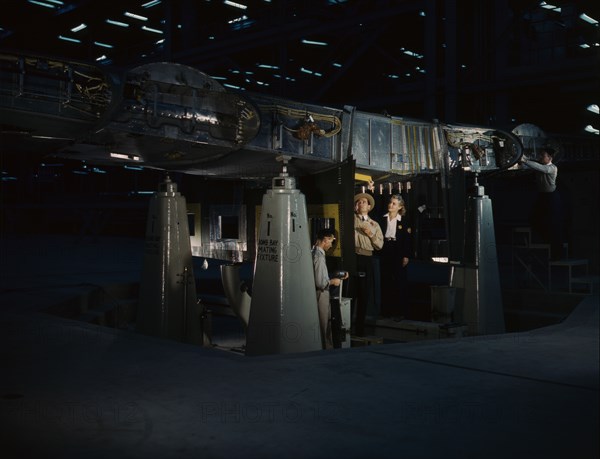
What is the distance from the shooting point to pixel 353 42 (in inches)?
1069

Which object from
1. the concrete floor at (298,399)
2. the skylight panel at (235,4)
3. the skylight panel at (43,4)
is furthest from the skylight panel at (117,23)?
the concrete floor at (298,399)

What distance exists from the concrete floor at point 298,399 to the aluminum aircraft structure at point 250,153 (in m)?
1.73

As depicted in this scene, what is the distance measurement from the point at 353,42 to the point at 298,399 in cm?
2480

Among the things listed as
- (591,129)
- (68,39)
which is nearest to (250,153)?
(591,129)

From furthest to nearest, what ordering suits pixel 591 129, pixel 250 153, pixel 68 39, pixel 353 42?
1. pixel 68 39
2. pixel 591 129
3. pixel 353 42
4. pixel 250 153

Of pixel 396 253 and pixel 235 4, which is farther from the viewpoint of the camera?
pixel 235 4

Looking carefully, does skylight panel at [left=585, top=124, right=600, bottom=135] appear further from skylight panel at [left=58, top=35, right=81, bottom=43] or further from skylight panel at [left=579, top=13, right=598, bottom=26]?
skylight panel at [left=58, top=35, right=81, bottom=43]

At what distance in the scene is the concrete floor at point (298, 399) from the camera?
3.47 m

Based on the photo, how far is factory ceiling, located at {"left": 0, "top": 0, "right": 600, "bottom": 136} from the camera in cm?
2214

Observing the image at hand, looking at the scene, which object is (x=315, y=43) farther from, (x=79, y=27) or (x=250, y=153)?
(x=250, y=153)

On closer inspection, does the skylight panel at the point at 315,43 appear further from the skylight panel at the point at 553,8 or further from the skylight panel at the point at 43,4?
the skylight panel at the point at 43,4

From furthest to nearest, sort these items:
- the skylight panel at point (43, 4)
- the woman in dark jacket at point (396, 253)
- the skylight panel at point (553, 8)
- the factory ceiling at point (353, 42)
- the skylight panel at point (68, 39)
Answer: the skylight panel at point (68, 39) → the skylight panel at point (43, 4) → the skylight panel at point (553, 8) → the factory ceiling at point (353, 42) → the woman in dark jacket at point (396, 253)

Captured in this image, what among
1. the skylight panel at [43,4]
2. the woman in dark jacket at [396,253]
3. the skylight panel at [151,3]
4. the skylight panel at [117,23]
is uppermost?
the skylight panel at [151,3]

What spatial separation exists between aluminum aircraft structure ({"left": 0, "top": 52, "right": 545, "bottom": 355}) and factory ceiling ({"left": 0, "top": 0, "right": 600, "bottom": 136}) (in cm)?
1246
